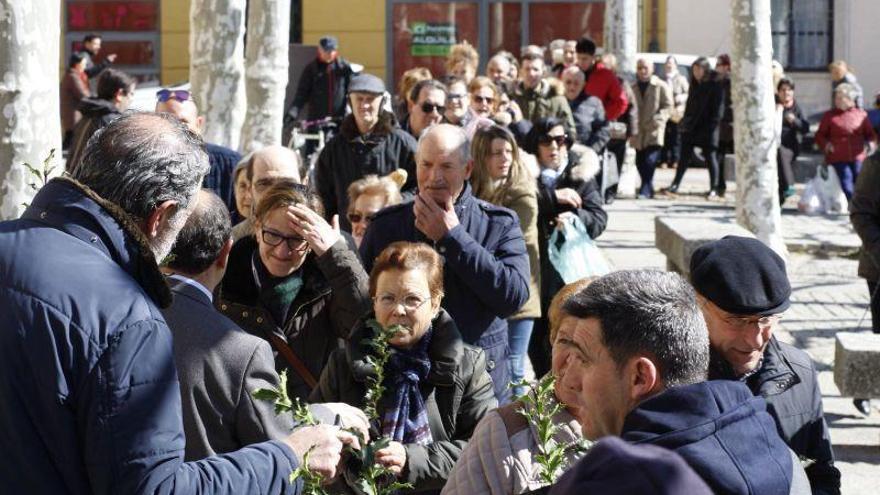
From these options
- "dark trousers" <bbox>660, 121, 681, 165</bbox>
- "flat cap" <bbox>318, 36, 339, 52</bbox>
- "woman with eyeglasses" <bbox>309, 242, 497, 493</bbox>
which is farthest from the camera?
"dark trousers" <bbox>660, 121, 681, 165</bbox>

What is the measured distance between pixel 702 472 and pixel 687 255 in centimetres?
607

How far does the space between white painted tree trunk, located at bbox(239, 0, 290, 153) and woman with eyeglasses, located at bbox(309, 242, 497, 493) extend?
674 centimetres

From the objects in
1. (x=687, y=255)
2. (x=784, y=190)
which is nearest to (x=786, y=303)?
(x=687, y=255)

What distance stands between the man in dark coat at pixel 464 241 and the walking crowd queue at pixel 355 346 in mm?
10

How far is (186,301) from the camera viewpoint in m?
3.95

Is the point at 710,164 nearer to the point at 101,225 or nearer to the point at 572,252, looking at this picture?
the point at 572,252

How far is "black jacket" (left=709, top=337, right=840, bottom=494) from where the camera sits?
4.29m

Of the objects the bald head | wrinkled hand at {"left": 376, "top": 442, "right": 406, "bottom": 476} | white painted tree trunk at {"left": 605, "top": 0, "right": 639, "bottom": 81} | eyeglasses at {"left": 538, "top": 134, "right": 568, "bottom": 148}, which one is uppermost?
white painted tree trunk at {"left": 605, "top": 0, "right": 639, "bottom": 81}

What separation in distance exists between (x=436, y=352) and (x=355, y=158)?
4.45 metres

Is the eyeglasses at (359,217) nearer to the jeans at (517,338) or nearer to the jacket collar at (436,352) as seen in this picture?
the jeans at (517,338)

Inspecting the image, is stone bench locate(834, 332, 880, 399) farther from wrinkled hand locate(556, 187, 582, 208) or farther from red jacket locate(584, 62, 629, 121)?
red jacket locate(584, 62, 629, 121)

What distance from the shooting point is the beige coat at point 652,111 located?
64.5 ft

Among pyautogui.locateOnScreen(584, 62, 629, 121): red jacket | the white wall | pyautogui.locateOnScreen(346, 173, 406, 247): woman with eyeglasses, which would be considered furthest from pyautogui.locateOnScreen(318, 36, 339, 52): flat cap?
the white wall

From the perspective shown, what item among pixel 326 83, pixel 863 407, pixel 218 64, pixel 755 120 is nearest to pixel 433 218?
pixel 863 407
